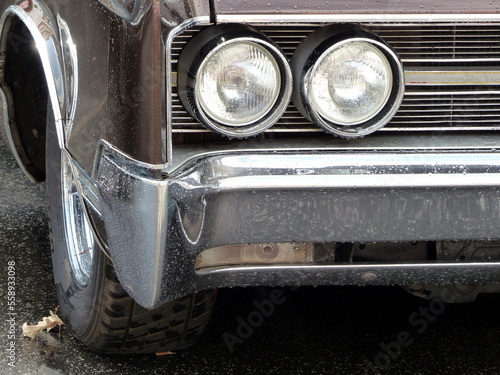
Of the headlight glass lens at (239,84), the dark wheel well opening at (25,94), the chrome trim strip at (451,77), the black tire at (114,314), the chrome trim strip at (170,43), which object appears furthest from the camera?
the dark wheel well opening at (25,94)

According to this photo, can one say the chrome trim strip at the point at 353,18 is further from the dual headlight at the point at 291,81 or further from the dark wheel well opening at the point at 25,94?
the dark wheel well opening at the point at 25,94

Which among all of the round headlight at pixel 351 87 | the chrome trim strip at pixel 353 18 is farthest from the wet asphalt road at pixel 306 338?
the chrome trim strip at pixel 353 18

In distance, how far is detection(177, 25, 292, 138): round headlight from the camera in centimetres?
203

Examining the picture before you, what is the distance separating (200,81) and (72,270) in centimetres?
127

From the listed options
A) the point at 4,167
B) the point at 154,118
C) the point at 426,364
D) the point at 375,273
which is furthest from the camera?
the point at 4,167

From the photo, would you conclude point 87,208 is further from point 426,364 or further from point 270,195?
point 426,364

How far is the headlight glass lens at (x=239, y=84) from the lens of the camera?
2.07m

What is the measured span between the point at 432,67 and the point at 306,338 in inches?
50.4

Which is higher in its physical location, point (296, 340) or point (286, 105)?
point (286, 105)

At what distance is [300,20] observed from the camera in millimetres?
2021

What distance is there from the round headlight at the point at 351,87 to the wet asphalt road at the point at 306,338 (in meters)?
1.10

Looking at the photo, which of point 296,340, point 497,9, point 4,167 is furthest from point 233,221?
point 4,167

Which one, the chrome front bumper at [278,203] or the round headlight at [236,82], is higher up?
the round headlight at [236,82]

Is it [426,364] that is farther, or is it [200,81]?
[426,364]
